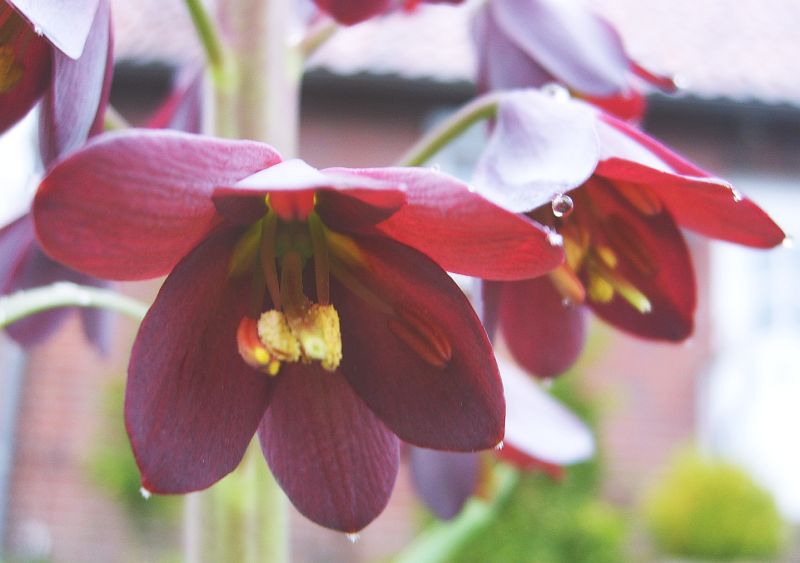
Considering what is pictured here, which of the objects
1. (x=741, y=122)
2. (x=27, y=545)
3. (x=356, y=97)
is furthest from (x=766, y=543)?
(x=27, y=545)

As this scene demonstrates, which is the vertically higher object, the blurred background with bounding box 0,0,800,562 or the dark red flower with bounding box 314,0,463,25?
the dark red flower with bounding box 314,0,463,25

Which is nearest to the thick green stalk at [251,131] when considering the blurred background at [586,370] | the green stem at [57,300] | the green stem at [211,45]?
the green stem at [211,45]

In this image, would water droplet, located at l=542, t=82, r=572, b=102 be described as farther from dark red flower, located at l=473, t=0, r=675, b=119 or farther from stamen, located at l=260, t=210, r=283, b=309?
stamen, located at l=260, t=210, r=283, b=309

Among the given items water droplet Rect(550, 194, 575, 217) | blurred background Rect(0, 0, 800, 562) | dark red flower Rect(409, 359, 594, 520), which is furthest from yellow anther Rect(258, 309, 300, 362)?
blurred background Rect(0, 0, 800, 562)

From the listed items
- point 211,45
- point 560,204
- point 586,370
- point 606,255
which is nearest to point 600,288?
point 606,255

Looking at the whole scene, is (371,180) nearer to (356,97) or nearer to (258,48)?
(258,48)

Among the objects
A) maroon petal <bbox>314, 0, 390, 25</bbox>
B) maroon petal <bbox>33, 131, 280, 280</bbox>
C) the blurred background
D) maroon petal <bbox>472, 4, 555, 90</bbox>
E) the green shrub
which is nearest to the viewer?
maroon petal <bbox>33, 131, 280, 280</bbox>
